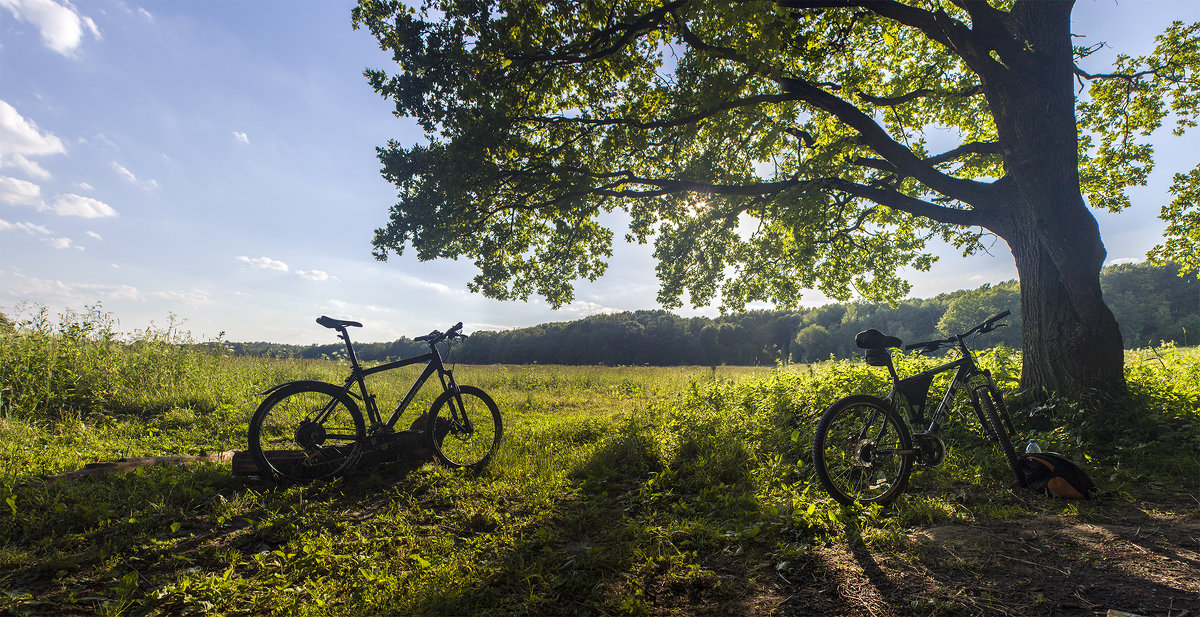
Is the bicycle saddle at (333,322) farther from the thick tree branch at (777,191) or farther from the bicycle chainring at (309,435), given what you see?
the thick tree branch at (777,191)

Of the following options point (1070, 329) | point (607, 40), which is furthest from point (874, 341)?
point (607, 40)

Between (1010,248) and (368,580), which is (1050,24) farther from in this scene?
(368,580)

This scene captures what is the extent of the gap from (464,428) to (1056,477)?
5.97 meters

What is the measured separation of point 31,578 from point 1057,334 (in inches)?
405

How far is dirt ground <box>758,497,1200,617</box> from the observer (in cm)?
239

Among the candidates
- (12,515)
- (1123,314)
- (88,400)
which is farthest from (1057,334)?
(1123,314)

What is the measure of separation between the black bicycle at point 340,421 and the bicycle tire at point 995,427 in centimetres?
522

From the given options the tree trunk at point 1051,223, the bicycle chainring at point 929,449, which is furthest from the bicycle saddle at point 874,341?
the tree trunk at point 1051,223

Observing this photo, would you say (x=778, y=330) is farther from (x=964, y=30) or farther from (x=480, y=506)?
(x=480, y=506)

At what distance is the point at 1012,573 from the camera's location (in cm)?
271

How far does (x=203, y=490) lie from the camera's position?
4355mm

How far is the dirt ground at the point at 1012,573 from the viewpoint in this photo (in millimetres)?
2393

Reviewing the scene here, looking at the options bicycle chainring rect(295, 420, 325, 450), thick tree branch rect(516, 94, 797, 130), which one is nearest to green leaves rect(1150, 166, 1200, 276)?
thick tree branch rect(516, 94, 797, 130)

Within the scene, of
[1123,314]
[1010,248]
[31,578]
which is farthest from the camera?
[1123,314]
